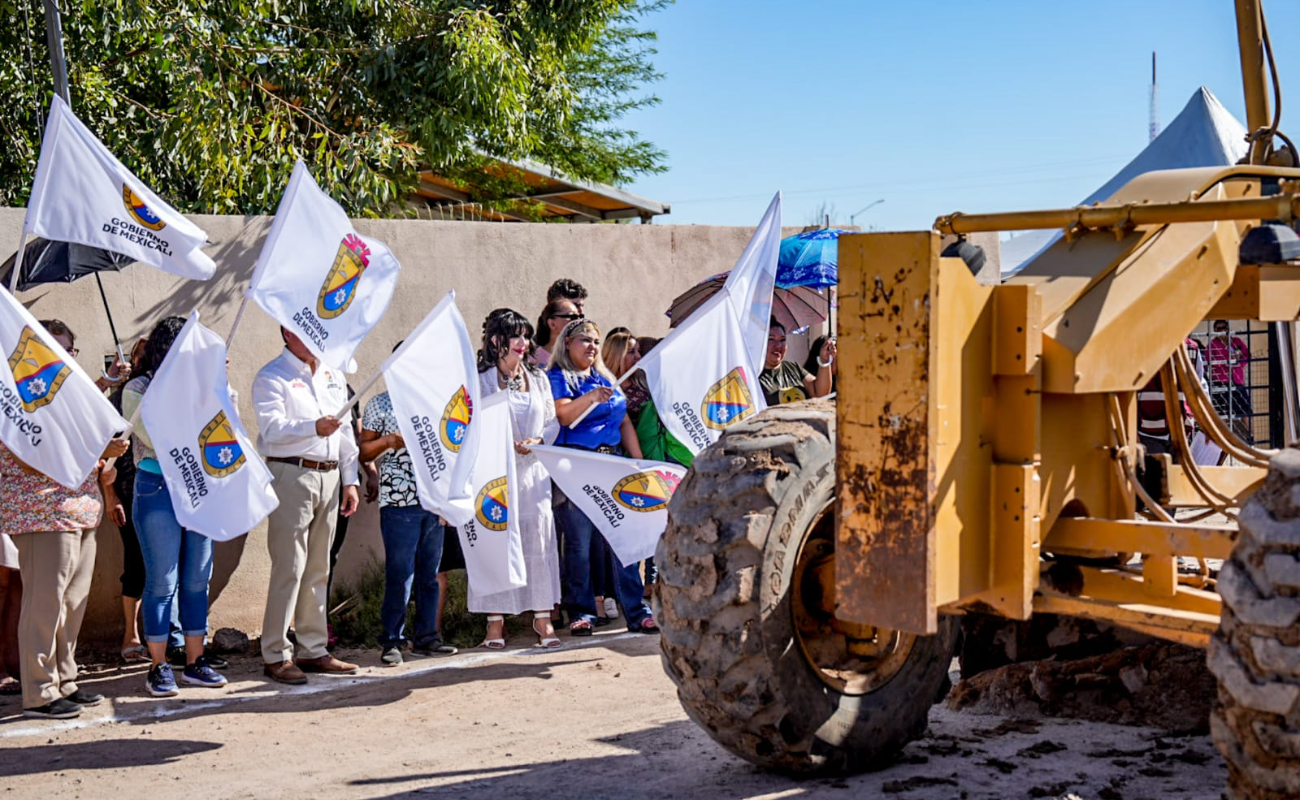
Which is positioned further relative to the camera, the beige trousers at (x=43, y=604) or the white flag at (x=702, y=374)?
the white flag at (x=702, y=374)

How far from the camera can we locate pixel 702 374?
817 centimetres

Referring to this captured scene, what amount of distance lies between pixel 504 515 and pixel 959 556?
421cm

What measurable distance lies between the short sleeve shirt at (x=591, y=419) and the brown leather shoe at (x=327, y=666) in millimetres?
1938

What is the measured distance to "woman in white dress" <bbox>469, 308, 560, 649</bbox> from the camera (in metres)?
8.38

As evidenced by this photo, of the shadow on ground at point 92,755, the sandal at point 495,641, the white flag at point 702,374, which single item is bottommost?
the shadow on ground at point 92,755

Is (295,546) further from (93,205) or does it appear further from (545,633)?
(93,205)

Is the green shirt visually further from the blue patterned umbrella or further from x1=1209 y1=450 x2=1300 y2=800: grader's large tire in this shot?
x1=1209 y1=450 x2=1300 y2=800: grader's large tire

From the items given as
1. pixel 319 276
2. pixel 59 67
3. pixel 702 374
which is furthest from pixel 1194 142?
pixel 59 67

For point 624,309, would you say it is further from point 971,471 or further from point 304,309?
point 971,471

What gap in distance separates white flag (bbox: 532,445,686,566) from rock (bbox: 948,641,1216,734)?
99.5 inches

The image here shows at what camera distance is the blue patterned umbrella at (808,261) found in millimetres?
9578

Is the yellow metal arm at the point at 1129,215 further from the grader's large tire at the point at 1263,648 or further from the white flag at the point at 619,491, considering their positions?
the white flag at the point at 619,491

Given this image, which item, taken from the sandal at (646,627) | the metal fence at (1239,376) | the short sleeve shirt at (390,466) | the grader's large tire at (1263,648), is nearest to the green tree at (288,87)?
the short sleeve shirt at (390,466)

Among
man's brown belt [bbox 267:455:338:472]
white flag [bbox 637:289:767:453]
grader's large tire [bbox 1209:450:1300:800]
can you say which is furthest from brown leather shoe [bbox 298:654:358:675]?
grader's large tire [bbox 1209:450:1300:800]
